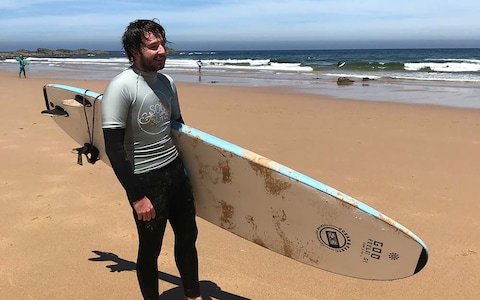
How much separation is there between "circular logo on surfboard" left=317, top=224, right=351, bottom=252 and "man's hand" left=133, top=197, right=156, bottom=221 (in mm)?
931

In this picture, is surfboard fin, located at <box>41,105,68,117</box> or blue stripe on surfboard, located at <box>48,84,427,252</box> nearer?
blue stripe on surfboard, located at <box>48,84,427,252</box>

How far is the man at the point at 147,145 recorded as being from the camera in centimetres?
198

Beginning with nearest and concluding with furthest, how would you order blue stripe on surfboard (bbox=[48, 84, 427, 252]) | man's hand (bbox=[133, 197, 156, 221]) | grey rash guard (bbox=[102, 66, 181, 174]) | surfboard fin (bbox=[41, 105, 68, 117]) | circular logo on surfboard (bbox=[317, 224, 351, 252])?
grey rash guard (bbox=[102, 66, 181, 174])
man's hand (bbox=[133, 197, 156, 221])
blue stripe on surfboard (bbox=[48, 84, 427, 252])
circular logo on surfboard (bbox=[317, 224, 351, 252])
surfboard fin (bbox=[41, 105, 68, 117])

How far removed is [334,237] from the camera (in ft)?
7.82

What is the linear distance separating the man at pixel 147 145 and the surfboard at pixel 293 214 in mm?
201

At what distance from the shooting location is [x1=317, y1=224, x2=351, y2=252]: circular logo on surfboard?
2.35m

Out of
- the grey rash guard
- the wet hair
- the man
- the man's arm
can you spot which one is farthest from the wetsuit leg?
the wet hair

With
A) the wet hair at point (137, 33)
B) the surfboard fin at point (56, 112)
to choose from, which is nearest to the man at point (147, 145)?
the wet hair at point (137, 33)

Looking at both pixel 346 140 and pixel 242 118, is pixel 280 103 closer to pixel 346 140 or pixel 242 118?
pixel 242 118

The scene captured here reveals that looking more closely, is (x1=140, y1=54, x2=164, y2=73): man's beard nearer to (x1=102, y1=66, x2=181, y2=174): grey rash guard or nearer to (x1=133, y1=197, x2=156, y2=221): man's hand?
(x1=102, y1=66, x2=181, y2=174): grey rash guard

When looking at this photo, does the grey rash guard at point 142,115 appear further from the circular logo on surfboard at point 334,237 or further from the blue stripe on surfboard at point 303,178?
the circular logo on surfboard at point 334,237

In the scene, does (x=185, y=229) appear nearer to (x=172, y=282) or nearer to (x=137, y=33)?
(x=172, y=282)

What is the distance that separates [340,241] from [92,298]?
158cm

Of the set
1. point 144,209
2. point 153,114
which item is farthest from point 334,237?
point 153,114
